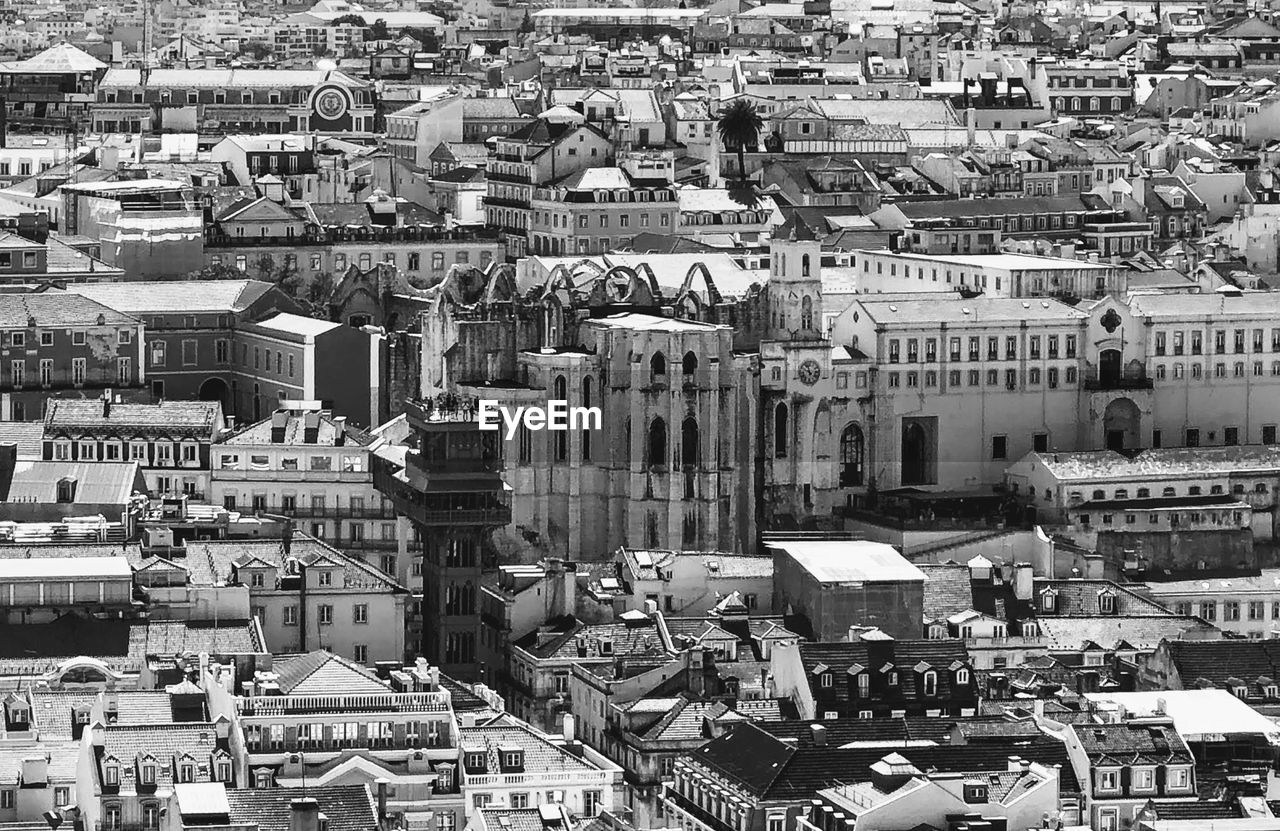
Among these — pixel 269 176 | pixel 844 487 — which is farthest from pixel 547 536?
pixel 269 176

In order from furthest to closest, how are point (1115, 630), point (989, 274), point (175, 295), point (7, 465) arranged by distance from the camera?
point (175, 295), point (989, 274), point (7, 465), point (1115, 630)

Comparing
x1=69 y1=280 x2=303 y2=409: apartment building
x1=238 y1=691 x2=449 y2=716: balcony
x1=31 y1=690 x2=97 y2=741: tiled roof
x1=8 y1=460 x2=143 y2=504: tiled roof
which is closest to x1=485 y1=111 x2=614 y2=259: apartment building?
x1=69 y1=280 x2=303 y2=409: apartment building

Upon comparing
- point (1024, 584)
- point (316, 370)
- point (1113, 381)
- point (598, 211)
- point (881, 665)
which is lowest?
point (1024, 584)

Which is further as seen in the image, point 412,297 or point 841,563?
point 412,297

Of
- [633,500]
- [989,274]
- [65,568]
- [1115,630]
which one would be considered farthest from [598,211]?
[65,568]

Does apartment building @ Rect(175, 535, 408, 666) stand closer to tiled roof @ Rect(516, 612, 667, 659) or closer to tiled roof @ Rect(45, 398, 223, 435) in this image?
tiled roof @ Rect(516, 612, 667, 659)

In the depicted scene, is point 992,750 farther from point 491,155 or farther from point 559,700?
point 491,155

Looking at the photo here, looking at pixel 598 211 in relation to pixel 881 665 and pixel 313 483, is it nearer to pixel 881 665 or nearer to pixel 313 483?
pixel 313 483
